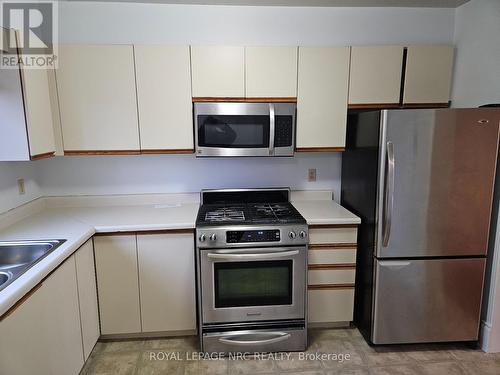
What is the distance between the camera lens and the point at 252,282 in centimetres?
213

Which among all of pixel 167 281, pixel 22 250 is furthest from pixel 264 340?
pixel 22 250

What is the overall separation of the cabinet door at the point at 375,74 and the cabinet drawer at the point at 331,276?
119 centimetres

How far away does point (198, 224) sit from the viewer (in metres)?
2.07

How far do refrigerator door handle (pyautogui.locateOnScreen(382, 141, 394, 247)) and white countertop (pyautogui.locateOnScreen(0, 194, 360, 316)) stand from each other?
0.22m

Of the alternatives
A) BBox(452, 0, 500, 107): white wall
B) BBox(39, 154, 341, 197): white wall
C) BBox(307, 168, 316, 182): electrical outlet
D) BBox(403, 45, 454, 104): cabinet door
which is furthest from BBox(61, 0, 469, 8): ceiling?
BBox(307, 168, 316, 182): electrical outlet

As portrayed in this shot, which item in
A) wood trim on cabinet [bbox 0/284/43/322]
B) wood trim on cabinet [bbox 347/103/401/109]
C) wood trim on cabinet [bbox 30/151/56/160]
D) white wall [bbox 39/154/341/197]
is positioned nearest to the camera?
wood trim on cabinet [bbox 0/284/43/322]

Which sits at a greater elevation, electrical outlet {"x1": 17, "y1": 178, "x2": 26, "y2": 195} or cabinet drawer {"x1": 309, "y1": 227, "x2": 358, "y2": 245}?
electrical outlet {"x1": 17, "y1": 178, "x2": 26, "y2": 195}

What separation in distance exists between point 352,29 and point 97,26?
1894 mm

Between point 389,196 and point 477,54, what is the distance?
1.27 meters

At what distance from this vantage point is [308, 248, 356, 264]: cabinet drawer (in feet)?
7.30

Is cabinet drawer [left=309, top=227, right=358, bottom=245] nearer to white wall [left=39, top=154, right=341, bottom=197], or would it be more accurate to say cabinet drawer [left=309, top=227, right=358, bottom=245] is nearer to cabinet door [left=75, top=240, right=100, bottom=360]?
white wall [left=39, top=154, right=341, bottom=197]

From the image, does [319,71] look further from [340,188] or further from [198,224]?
[198,224]

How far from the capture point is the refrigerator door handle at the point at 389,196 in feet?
6.30

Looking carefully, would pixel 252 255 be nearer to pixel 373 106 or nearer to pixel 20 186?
pixel 373 106
